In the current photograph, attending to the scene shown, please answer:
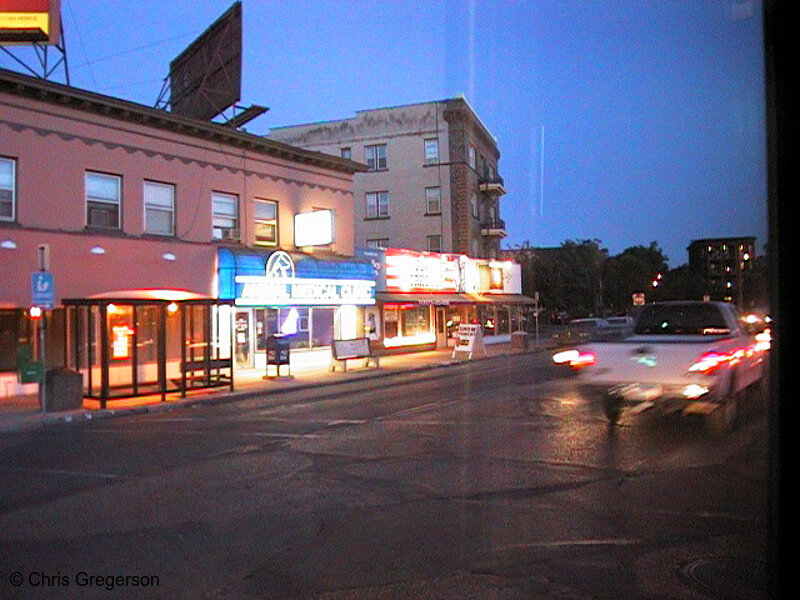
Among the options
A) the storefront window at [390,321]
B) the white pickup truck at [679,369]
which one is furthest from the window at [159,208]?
the white pickup truck at [679,369]

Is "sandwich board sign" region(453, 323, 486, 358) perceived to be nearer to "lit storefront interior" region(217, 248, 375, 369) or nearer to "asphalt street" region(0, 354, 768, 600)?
"lit storefront interior" region(217, 248, 375, 369)

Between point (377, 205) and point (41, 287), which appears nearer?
point (41, 287)

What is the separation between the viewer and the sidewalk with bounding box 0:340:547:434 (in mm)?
14078

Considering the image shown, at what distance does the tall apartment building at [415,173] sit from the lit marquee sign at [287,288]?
1484cm

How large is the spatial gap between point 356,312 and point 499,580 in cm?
2346

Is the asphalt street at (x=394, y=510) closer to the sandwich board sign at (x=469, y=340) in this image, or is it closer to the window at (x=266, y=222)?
the window at (x=266, y=222)

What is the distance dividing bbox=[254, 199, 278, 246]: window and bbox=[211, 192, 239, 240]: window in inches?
34.2

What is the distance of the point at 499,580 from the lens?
4.88m

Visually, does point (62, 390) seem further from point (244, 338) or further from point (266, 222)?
point (266, 222)

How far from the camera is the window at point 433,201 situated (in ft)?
133

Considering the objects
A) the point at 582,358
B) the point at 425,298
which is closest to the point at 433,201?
the point at 425,298

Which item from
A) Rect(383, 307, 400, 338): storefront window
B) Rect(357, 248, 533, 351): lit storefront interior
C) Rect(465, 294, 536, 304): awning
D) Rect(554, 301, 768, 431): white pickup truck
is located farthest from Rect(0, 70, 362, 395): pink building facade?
Rect(465, 294, 536, 304): awning

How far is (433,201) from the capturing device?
40844 mm

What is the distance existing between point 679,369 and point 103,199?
15716 mm
